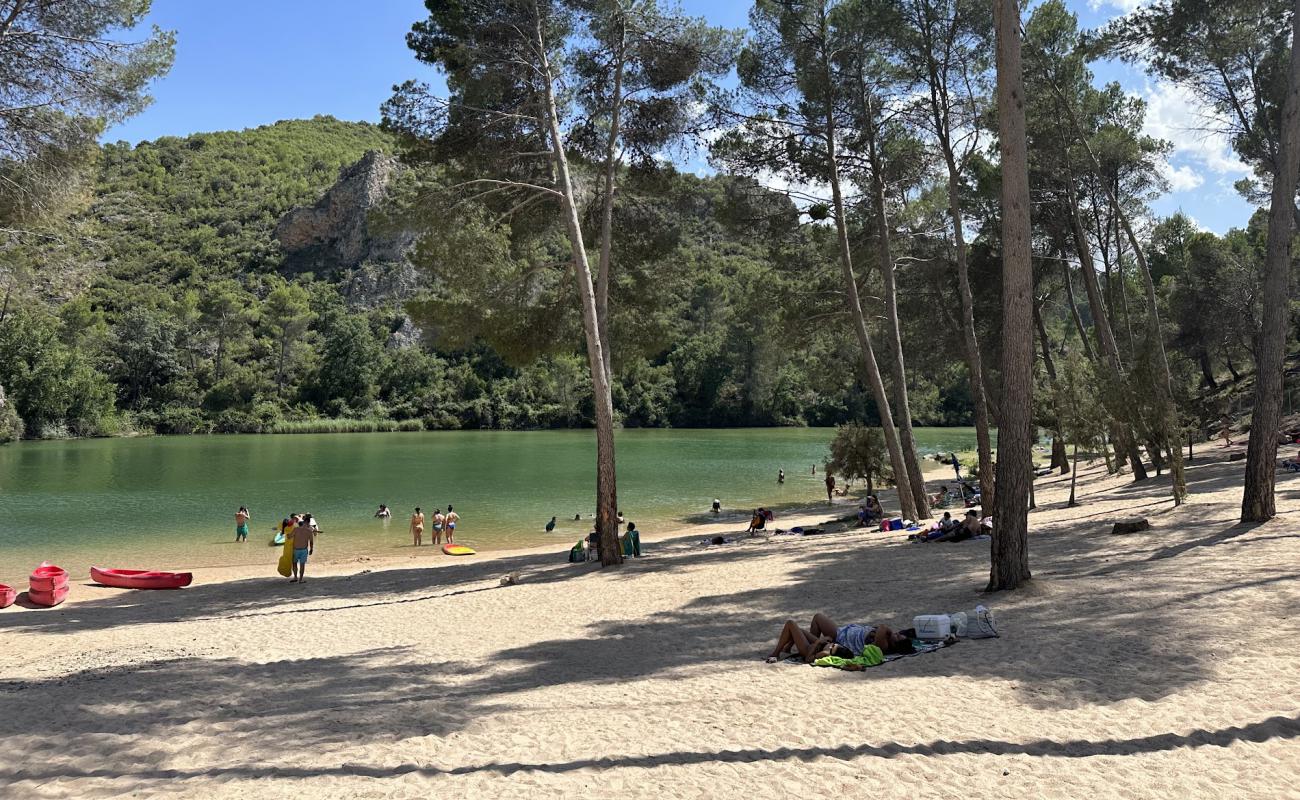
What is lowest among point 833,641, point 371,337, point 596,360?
point 833,641

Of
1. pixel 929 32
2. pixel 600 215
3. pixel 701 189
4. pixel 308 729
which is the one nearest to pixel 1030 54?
pixel 929 32

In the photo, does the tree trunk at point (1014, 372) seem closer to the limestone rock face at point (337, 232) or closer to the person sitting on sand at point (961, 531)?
the person sitting on sand at point (961, 531)

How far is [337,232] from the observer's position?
10812 cm

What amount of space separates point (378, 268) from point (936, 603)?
103 meters

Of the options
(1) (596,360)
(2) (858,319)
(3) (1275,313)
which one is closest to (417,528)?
(1) (596,360)

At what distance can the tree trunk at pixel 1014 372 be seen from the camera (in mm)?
8633

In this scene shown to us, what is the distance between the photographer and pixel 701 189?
53.8 feet

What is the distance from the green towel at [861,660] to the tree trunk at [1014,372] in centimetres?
284

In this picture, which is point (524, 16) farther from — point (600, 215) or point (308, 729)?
point (308, 729)

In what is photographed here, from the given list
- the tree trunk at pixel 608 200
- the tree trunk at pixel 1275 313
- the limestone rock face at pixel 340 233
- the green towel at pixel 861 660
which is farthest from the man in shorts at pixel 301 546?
the limestone rock face at pixel 340 233

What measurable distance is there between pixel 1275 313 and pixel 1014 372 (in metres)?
4.68

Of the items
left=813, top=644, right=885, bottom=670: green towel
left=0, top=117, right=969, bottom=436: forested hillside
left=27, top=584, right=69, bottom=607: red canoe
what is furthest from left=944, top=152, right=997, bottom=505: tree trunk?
left=27, top=584, right=69, bottom=607: red canoe

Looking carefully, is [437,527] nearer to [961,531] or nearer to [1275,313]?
[961,531]

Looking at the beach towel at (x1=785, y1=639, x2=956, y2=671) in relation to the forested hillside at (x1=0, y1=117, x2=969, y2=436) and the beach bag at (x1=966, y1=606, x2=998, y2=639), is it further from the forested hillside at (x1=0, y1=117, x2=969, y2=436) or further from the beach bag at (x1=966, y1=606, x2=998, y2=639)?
the forested hillside at (x1=0, y1=117, x2=969, y2=436)
